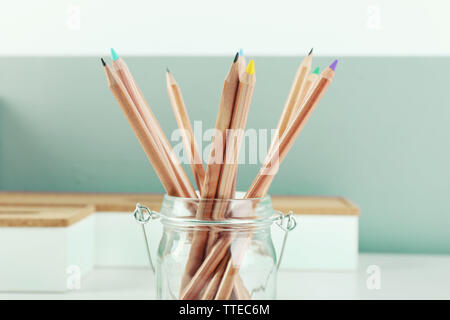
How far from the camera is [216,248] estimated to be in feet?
1.09

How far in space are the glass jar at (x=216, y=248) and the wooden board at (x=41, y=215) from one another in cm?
34

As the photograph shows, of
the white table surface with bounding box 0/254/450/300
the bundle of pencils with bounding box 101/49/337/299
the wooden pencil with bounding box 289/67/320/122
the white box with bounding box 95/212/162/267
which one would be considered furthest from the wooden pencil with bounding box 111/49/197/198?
the white box with bounding box 95/212/162/267

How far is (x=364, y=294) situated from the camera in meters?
0.62

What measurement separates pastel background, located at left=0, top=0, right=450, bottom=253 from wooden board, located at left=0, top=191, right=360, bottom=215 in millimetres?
54

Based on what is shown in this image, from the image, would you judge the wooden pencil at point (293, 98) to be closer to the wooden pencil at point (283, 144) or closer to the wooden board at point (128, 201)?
the wooden pencil at point (283, 144)

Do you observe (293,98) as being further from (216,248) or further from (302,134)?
(302,134)

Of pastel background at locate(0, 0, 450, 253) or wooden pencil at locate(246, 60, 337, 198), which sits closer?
wooden pencil at locate(246, 60, 337, 198)

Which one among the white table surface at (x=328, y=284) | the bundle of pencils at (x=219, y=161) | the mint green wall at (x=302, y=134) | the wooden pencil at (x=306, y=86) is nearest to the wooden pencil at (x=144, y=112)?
the bundle of pencils at (x=219, y=161)

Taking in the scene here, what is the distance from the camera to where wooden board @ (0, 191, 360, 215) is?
756 millimetres

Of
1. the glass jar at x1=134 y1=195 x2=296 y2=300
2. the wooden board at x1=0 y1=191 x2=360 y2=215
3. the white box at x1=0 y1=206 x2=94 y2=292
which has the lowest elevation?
the glass jar at x1=134 y1=195 x2=296 y2=300

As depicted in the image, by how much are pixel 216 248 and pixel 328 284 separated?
0.40 meters

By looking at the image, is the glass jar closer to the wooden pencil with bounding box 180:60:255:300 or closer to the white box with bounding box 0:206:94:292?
the wooden pencil with bounding box 180:60:255:300
